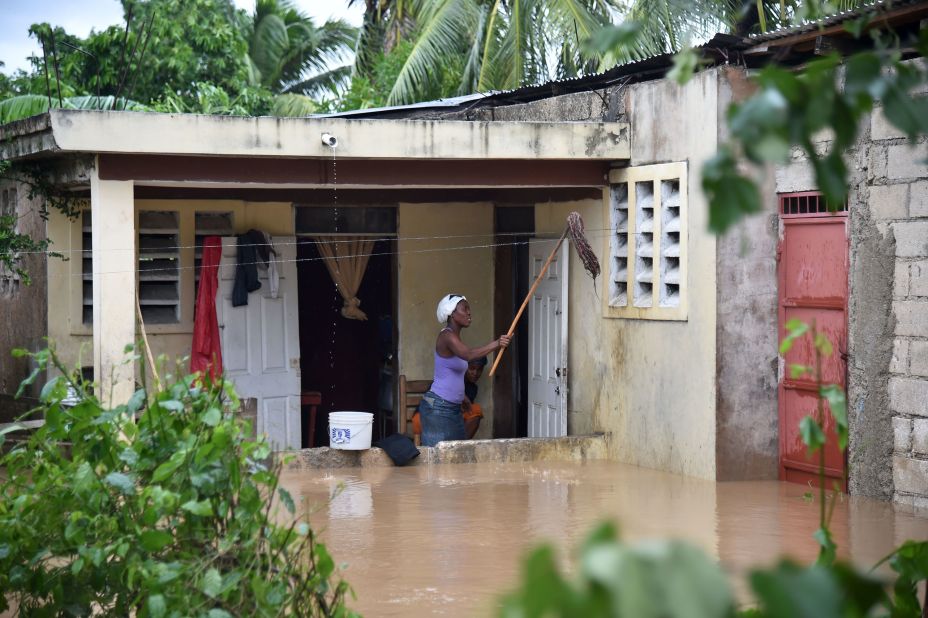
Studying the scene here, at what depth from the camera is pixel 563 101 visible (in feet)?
38.6

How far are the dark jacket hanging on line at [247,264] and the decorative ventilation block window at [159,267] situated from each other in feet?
2.17

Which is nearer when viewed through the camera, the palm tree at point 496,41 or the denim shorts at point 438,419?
the denim shorts at point 438,419

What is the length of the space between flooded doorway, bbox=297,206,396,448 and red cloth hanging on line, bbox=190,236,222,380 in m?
1.00

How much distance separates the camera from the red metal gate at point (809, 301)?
8.91 metres

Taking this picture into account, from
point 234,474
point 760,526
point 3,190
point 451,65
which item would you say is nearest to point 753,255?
point 760,526

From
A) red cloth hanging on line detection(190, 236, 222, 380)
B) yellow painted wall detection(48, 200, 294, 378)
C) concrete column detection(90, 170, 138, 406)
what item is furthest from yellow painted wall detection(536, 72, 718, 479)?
concrete column detection(90, 170, 138, 406)

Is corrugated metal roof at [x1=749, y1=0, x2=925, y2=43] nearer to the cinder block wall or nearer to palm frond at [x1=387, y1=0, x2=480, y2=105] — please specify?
the cinder block wall

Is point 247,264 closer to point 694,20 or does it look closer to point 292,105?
point 694,20

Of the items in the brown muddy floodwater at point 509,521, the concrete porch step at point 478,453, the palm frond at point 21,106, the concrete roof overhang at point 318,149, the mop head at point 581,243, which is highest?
the palm frond at point 21,106

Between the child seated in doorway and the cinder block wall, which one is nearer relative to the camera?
the cinder block wall

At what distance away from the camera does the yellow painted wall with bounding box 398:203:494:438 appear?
42.9 ft

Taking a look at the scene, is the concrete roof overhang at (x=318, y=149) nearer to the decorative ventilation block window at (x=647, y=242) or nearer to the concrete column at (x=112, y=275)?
the concrete column at (x=112, y=275)

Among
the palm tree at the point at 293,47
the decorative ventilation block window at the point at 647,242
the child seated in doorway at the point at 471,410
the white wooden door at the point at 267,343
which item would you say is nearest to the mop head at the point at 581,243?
the decorative ventilation block window at the point at 647,242

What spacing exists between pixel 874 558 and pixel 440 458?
453 centimetres
